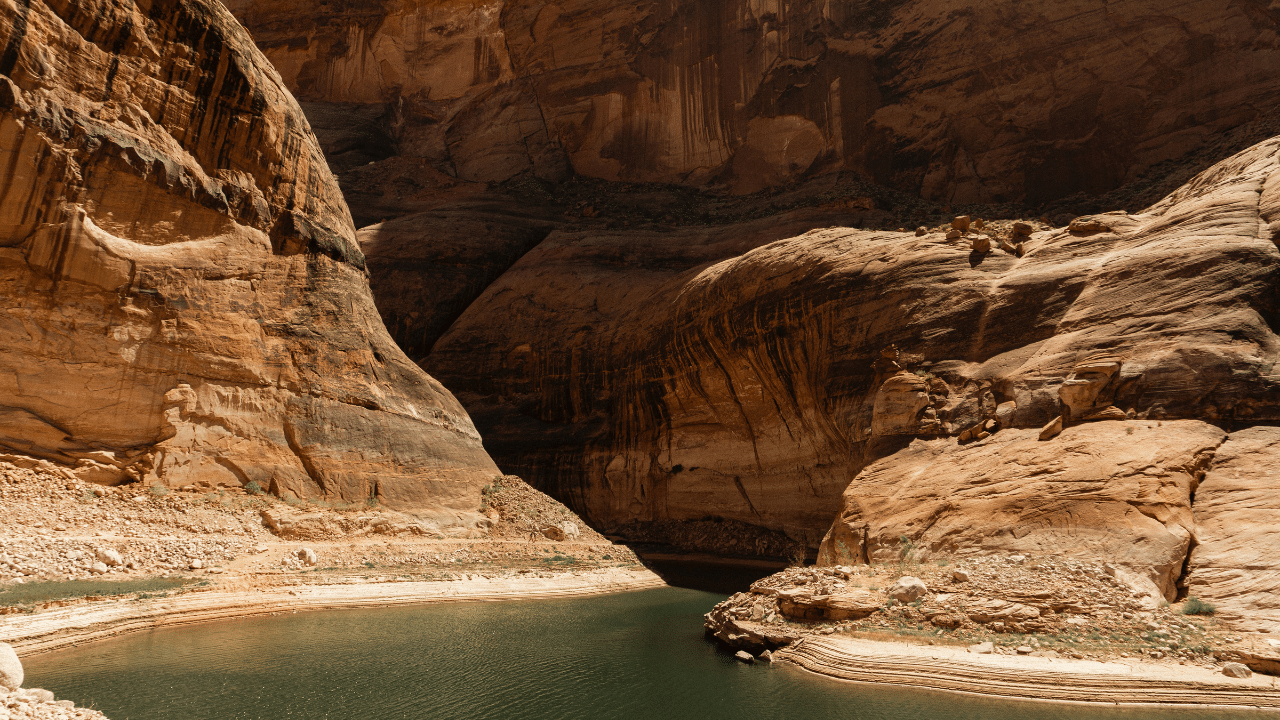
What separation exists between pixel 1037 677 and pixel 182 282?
69.7 feet

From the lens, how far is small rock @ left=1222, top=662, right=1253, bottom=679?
10.6 m

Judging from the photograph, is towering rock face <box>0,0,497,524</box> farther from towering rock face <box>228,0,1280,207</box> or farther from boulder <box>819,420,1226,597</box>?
towering rock face <box>228,0,1280,207</box>

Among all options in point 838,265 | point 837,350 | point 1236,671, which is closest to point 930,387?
point 837,350

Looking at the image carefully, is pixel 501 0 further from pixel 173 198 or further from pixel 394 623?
pixel 394 623

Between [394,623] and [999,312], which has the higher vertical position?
[999,312]

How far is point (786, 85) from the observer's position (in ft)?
151

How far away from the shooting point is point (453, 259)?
40.8 metres

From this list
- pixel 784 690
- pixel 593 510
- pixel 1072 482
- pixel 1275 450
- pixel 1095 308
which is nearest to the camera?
pixel 784 690

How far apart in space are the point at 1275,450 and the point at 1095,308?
544cm

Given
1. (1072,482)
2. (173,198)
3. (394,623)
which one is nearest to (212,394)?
(173,198)

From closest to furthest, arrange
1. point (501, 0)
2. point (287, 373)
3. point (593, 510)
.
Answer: point (287, 373)
point (593, 510)
point (501, 0)

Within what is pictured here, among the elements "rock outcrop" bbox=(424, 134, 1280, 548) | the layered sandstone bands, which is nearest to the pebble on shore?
the layered sandstone bands

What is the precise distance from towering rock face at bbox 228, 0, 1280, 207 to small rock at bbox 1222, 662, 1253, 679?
32501 mm

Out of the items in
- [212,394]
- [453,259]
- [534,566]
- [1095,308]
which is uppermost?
[453,259]
